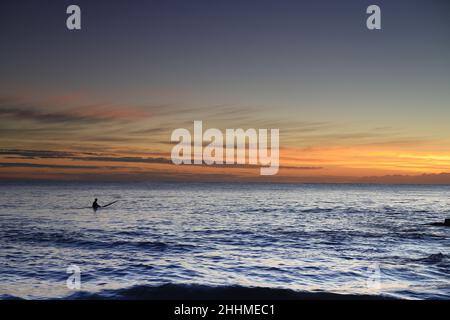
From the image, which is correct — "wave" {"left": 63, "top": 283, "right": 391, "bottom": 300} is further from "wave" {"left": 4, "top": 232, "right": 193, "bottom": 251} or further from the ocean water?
"wave" {"left": 4, "top": 232, "right": 193, "bottom": 251}

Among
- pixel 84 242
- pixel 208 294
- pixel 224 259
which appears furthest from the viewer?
pixel 84 242

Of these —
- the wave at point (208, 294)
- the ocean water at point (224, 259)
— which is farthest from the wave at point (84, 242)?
the wave at point (208, 294)

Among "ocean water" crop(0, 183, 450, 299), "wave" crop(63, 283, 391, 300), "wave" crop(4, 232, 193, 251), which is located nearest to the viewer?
"wave" crop(63, 283, 391, 300)

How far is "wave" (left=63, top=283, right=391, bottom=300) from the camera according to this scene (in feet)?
37.5

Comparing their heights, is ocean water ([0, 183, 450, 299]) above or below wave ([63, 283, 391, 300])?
below

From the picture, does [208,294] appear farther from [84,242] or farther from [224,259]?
[84,242]

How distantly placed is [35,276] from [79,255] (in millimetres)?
4326

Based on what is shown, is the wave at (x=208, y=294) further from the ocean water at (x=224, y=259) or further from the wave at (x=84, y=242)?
the wave at (x=84, y=242)

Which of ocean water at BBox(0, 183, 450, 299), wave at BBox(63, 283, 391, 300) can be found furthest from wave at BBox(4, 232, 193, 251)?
wave at BBox(63, 283, 391, 300)

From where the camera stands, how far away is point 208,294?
11.7 metres

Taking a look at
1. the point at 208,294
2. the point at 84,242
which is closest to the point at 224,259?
the point at 208,294

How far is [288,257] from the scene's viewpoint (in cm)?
1783

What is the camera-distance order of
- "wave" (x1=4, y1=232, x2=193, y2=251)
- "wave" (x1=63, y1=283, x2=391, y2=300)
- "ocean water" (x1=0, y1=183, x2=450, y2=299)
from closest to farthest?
"wave" (x1=63, y1=283, x2=391, y2=300) < "ocean water" (x1=0, y1=183, x2=450, y2=299) < "wave" (x1=4, y1=232, x2=193, y2=251)
